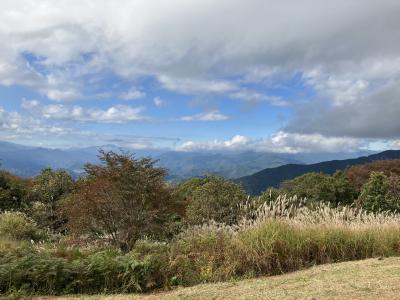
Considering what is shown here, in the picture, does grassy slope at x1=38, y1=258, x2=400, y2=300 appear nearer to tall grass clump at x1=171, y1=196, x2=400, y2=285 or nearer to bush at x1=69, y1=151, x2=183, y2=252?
tall grass clump at x1=171, y1=196, x2=400, y2=285

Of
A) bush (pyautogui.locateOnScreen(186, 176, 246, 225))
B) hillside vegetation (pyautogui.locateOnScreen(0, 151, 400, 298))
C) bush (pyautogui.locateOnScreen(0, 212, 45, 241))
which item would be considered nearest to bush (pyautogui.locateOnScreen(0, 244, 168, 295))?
hillside vegetation (pyautogui.locateOnScreen(0, 151, 400, 298))

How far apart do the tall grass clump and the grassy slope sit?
433mm

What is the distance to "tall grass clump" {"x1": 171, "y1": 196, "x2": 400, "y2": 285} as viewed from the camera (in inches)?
312

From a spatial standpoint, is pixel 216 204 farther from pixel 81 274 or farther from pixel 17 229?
pixel 81 274

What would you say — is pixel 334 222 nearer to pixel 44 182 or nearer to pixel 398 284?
pixel 398 284

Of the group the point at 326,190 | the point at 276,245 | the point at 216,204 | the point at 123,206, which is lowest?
the point at 326,190

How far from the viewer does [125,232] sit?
1166 cm

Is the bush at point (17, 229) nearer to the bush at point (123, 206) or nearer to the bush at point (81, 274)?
the bush at point (123, 206)

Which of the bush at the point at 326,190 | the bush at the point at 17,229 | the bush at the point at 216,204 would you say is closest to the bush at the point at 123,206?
the bush at the point at 216,204

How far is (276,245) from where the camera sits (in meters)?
8.21

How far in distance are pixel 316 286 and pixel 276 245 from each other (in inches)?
66.9

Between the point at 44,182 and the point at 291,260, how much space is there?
18.8m

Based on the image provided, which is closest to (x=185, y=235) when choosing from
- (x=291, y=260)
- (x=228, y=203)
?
(x=291, y=260)

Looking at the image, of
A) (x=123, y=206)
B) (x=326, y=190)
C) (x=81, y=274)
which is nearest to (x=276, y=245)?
(x=81, y=274)
